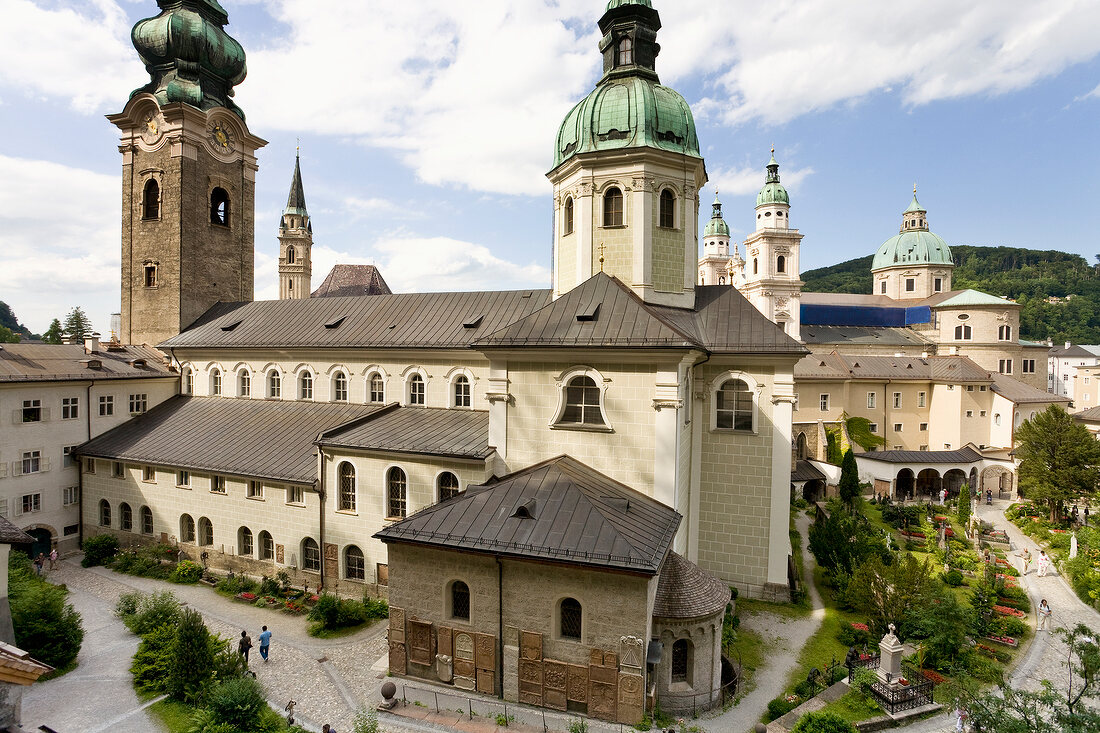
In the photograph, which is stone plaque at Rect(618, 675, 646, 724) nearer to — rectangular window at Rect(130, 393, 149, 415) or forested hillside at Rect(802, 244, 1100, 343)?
rectangular window at Rect(130, 393, 149, 415)

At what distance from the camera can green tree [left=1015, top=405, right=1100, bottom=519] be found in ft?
107

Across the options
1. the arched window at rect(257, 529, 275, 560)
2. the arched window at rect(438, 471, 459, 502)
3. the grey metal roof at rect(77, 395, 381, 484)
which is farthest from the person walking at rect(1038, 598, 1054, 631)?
the arched window at rect(257, 529, 275, 560)

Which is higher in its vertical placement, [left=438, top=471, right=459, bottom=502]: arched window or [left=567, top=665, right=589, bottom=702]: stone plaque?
[left=438, top=471, right=459, bottom=502]: arched window

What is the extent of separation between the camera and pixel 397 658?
49.0 feet

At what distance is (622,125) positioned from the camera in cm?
2117

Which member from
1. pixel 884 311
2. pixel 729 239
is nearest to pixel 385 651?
pixel 884 311

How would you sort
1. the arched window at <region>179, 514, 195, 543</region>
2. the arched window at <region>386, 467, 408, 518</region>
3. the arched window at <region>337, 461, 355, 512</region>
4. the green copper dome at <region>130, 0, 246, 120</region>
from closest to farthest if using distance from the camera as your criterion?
the arched window at <region>386, 467, 408, 518</region>
the arched window at <region>337, 461, 355, 512</region>
the arched window at <region>179, 514, 195, 543</region>
the green copper dome at <region>130, 0, 246, 120</region>

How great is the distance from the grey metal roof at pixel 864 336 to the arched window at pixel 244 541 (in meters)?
54.8

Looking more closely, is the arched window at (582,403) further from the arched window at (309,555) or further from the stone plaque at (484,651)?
the arched window at (309,555)

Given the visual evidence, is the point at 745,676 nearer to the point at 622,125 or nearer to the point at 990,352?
the point at 622,125

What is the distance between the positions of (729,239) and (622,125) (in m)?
62.5

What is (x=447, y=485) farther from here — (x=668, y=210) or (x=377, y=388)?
(x=668, y=210)

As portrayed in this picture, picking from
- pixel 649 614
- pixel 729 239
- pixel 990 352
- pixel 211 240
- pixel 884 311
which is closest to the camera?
pixel 649 614

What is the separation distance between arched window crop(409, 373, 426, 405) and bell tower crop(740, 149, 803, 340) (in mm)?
45597
